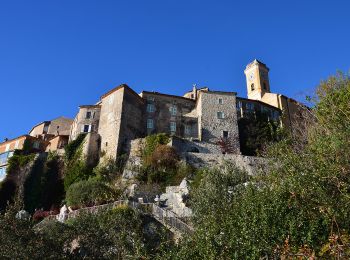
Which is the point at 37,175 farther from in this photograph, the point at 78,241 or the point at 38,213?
the point at 78,241

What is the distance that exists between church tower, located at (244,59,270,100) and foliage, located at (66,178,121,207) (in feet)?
127

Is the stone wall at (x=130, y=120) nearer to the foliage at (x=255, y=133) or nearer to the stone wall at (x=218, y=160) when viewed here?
the stone wall at (x=218, y=160)

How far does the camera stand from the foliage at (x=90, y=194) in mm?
37906

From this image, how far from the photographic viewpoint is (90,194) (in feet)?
126

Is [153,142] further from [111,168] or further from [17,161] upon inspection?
[17,161]

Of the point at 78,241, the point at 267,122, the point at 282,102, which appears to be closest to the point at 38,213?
the point at 78,241

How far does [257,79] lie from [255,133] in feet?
63.1

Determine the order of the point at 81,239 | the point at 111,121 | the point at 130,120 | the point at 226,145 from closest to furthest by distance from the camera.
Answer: the point at 81,239 < the point at 111,121 < the point at 226,145 < the point at 130,120

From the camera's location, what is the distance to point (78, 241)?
83.3ft

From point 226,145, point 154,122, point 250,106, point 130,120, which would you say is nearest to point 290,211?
point 226,145

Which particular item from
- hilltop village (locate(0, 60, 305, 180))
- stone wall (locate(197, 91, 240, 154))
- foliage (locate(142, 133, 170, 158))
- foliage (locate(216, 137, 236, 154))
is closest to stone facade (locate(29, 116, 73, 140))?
hilltop village (locate(0, 60, 305, 180))

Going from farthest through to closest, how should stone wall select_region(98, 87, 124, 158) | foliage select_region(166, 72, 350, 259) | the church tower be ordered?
1. the church tower
2. stone wall select_region(98, 87, 124, 158)
3. foliage select_region(166, 72, 350, 259)

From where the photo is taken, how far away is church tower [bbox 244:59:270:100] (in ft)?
236

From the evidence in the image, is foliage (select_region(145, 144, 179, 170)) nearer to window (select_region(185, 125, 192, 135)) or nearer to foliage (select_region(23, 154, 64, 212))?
window (select_region(185, 125, 192, 135))
